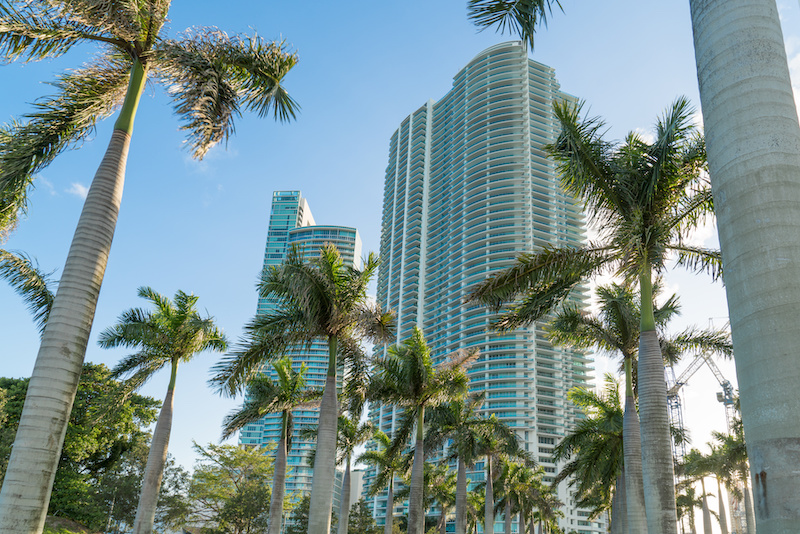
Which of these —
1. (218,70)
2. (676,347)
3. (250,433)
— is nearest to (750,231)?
(218,70)

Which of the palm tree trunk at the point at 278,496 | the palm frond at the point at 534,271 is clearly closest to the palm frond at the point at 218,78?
the palm frond at the point at 534,271

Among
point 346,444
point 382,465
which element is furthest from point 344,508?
point 382,465

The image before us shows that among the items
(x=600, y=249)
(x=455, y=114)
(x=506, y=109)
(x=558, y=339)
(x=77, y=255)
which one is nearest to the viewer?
(x=77, y=255)

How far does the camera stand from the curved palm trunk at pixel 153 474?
2061cm

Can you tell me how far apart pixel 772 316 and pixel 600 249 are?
9620mm

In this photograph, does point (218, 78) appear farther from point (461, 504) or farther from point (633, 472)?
point (461, 504)

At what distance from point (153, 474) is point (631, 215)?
1892 centimetres

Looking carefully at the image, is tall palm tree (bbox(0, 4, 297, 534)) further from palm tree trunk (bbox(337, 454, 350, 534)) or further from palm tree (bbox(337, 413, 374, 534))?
palm tree trunk (bbox(337, 454, 350, 534))

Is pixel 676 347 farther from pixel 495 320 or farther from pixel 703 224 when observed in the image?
pixel 495 320

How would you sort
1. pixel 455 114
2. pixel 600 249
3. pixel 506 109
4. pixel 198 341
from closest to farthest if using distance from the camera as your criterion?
1. pixel 600 249
2. pixel 198 341
3. pixel 506 109
4. pixel 455 114

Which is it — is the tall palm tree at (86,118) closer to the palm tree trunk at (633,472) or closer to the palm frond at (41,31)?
the palm frond at (41,31)

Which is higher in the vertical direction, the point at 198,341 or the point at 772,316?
the point at 198,341

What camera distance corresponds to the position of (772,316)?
3.35 meters

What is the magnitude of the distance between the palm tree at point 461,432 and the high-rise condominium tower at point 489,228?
3510 inches
